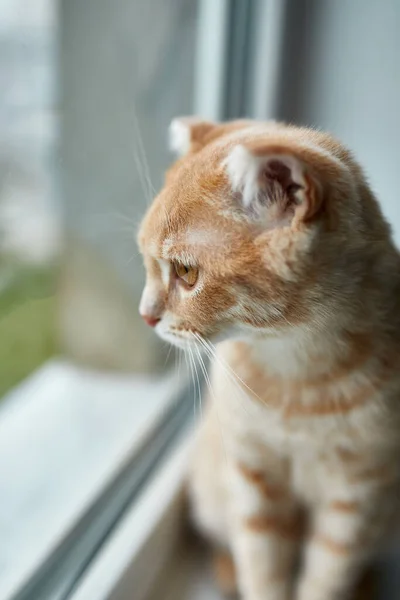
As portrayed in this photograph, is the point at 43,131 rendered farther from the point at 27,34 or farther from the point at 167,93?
the point at 167,93

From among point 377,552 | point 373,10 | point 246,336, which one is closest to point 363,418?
point 246,336

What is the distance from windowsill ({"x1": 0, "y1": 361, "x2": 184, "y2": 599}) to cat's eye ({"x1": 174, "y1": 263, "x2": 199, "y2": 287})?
0.45m

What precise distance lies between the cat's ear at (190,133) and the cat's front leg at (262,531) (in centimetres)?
39

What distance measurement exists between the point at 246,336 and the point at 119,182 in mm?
534

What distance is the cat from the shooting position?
579 mm

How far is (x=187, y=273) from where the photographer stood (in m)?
0.65

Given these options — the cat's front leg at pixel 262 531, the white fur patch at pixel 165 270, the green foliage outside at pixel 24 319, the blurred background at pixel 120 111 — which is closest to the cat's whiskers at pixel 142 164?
the blurred background at pixel 120 111

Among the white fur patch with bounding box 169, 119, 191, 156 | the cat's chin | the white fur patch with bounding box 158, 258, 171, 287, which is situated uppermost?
the white fur patch with bounding box 169, 119, 191, 156

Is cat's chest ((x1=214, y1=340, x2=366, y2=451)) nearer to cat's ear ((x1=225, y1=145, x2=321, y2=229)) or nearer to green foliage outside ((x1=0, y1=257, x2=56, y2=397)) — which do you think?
cat's ear ((x1=225, y1=145, x2=321, y2=229))

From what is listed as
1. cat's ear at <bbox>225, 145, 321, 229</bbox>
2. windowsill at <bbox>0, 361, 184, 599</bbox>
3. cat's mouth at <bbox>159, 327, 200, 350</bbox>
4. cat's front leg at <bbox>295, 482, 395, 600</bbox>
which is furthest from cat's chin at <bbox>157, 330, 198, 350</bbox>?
windowsill at <bbox>0, 361, 184, 599</bbox>

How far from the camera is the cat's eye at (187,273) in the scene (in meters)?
0.64

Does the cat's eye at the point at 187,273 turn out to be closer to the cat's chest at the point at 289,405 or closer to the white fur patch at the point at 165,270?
the white fur patch at the point at 165,270

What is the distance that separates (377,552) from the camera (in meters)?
0.87

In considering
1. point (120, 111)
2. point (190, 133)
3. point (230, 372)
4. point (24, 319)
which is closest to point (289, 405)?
point (230, 372)
